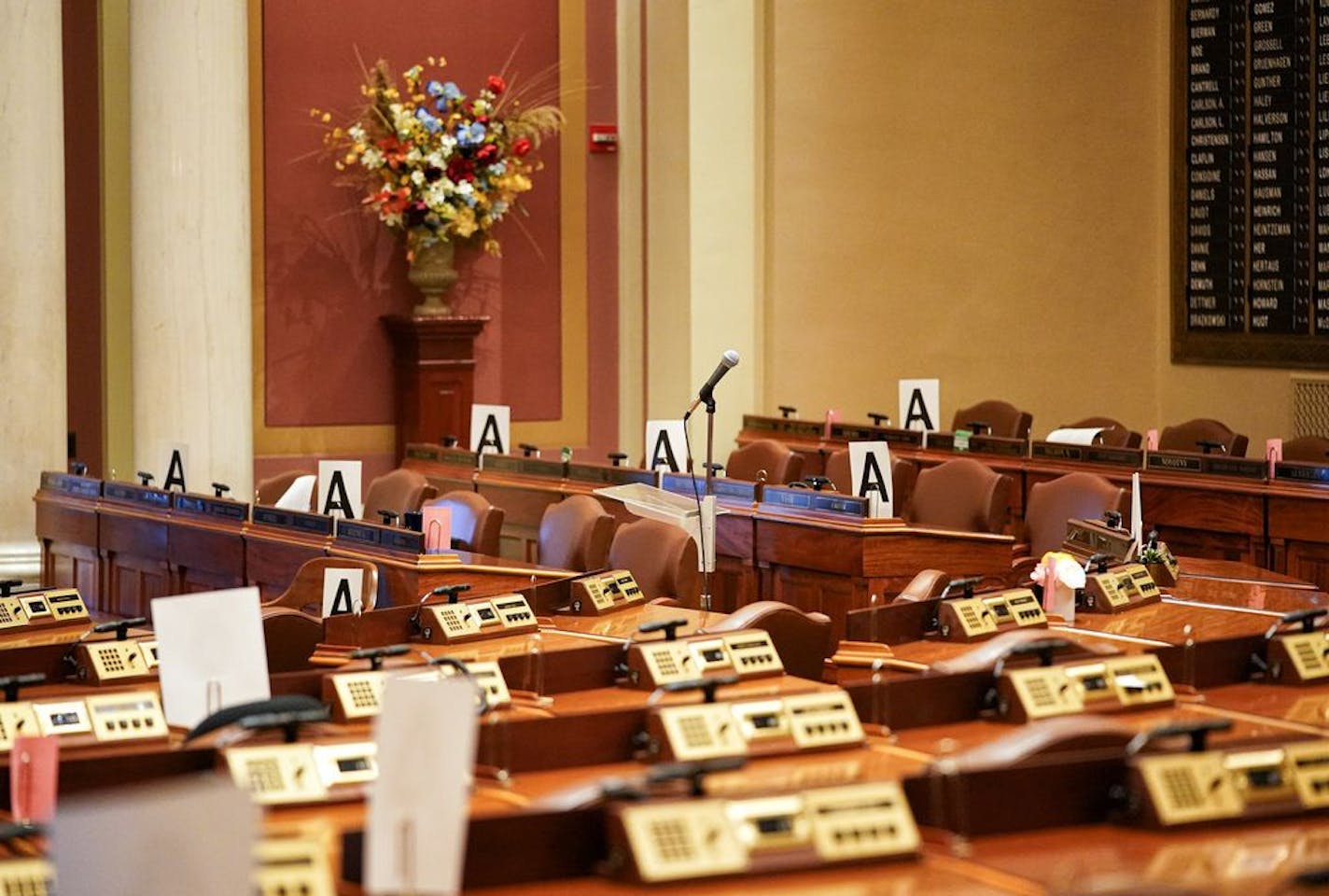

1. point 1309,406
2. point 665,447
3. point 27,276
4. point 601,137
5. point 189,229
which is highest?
point 601,137

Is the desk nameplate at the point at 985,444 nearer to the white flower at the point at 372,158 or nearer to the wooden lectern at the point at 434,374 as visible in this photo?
the wooden lectern at the point at 434,374

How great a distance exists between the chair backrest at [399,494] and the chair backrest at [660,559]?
173cm

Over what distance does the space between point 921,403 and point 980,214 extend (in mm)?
2827

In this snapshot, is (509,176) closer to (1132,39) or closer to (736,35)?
(736,35)

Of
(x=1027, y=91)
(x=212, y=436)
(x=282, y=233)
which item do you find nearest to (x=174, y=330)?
(x=212, y=436)

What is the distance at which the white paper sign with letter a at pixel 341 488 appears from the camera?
24.8 feet

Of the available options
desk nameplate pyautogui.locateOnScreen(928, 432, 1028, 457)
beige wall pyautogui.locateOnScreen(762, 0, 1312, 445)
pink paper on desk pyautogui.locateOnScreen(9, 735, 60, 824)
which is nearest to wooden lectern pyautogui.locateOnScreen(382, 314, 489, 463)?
beige wall pyautogui.locateOnScreen(762, 0, 1312, 445)

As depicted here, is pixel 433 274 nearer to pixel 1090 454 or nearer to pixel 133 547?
pixel 133 547

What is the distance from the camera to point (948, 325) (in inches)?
480

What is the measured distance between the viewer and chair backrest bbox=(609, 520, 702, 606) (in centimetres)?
651

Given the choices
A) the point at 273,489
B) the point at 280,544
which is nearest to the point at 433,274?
the point at 273,489

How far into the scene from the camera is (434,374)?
11.2 m

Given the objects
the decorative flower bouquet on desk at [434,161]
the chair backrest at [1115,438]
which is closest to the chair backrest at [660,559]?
the chair backrest at [1115,438]

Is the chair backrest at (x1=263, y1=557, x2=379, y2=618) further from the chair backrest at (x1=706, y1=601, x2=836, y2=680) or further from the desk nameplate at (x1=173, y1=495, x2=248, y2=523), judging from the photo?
the chair backrest at (x1=706, y1=601, x2=836, y2=680)
